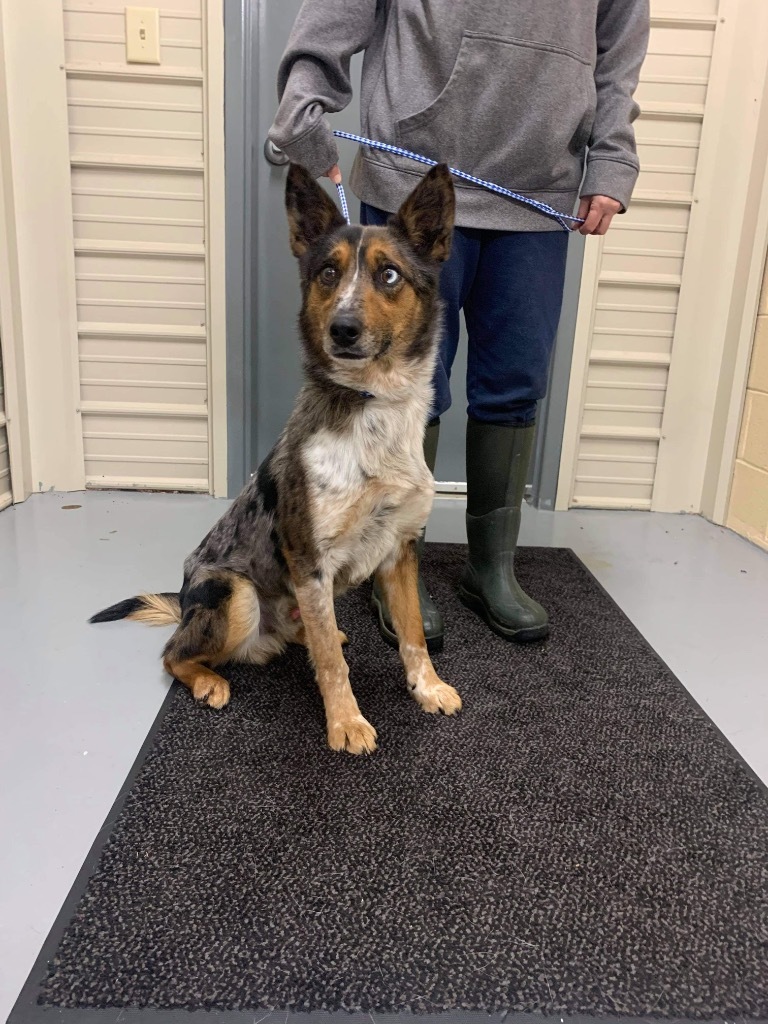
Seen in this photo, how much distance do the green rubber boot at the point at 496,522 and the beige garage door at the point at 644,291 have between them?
44.9 inches

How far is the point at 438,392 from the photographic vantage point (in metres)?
1.91

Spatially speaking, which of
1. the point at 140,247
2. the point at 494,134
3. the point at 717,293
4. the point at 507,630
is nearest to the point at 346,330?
the point at 494,134

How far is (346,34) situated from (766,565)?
217 cm

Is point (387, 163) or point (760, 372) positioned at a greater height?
point (387, 163)

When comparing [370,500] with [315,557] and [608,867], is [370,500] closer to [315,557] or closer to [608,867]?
[315,557]

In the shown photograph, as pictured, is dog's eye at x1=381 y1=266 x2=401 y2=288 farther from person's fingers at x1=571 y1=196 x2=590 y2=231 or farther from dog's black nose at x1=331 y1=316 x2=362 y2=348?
person's fingers at x1=571 y1=196 x2=590 y2=231

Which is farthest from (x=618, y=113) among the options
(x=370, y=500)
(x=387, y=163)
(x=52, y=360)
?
(x=52, y=360)

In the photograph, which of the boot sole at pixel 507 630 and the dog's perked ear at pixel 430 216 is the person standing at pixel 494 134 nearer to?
the boot sole at pixel 507 630

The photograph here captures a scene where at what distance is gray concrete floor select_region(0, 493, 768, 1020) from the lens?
1.20m

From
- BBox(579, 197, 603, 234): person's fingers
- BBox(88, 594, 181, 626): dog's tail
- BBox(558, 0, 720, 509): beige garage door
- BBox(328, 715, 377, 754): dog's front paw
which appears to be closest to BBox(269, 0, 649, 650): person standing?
BBox(579, 197, 603, 234): person's fingers

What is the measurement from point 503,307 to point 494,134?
40 centimetres

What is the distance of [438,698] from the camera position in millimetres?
1605

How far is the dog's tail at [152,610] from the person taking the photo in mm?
1947

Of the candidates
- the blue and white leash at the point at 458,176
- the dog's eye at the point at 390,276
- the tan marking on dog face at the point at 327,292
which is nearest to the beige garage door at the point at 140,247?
the blue and white leash at the point at 458,176
